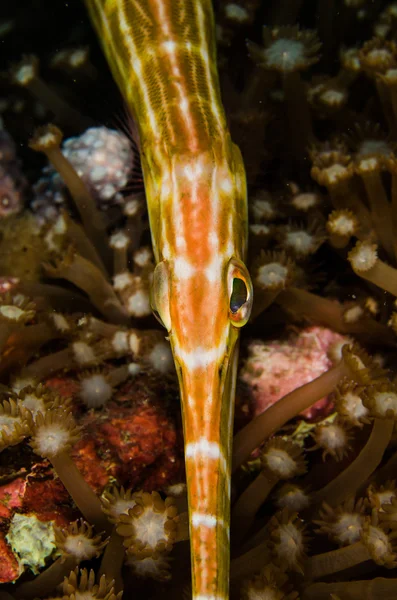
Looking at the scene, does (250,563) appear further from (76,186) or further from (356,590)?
(76,186)

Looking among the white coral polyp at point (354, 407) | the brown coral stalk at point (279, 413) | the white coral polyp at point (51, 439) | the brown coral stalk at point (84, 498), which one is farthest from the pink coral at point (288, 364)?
the white coral polyp at point (51, 439)

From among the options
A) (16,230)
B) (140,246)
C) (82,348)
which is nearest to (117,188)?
(140,246)

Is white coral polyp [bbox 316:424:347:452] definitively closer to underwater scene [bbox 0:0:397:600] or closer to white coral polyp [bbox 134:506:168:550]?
underwater scene [bbox 0:0:397:600]

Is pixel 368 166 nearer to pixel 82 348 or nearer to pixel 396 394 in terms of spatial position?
pixel 396 394

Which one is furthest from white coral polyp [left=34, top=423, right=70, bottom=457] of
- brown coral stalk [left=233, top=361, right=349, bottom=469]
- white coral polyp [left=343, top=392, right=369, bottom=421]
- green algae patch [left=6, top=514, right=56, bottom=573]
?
white coral polyp [left=343, top=392, right=369, bottom=421]

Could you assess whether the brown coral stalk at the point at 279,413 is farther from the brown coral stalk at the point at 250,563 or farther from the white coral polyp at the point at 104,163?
the white coral polyp at the point at 104,163

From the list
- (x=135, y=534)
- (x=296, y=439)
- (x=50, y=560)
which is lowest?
(x=296, y=439)
